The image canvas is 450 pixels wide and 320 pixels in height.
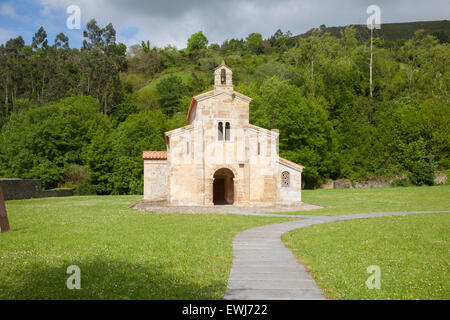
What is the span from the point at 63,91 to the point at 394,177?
2338 inches

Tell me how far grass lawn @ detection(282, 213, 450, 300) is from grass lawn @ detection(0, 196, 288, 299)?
2.48 metres

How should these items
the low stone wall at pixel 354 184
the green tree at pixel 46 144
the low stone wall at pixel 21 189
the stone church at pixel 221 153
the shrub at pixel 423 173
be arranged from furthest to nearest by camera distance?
the low stone wall at pixel 354 184 < the shrub at pixel 423 173 < the green tree at pixel 46 144 < the low stone wall at pixel 21 189 < the stone church at pixel 221 153

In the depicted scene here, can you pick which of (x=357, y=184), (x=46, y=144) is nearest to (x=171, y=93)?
(x=46, y=144)

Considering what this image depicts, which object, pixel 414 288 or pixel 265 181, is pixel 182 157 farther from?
pixel 414 288

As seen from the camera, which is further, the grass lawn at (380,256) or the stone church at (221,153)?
the stone church at (221,153)

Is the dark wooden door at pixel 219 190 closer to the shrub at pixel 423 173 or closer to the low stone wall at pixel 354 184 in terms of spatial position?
the low stone wall at pixel 354 184

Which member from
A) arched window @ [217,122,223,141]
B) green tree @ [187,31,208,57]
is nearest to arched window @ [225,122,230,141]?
arched window @ [217,122,223,141]

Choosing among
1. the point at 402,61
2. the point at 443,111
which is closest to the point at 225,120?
the point at 443,111

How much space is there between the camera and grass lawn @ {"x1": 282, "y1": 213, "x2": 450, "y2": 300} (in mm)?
7738

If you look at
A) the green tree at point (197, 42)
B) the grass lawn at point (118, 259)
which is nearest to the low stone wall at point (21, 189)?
the grass lawn at point (118, 259)

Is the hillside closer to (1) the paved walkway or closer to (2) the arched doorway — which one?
A: (2) the arched doorway

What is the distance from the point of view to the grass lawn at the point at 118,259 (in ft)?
25.0

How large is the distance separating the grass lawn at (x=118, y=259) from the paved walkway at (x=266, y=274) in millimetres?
332

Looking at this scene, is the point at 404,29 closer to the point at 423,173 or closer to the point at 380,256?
the point at 423,173
